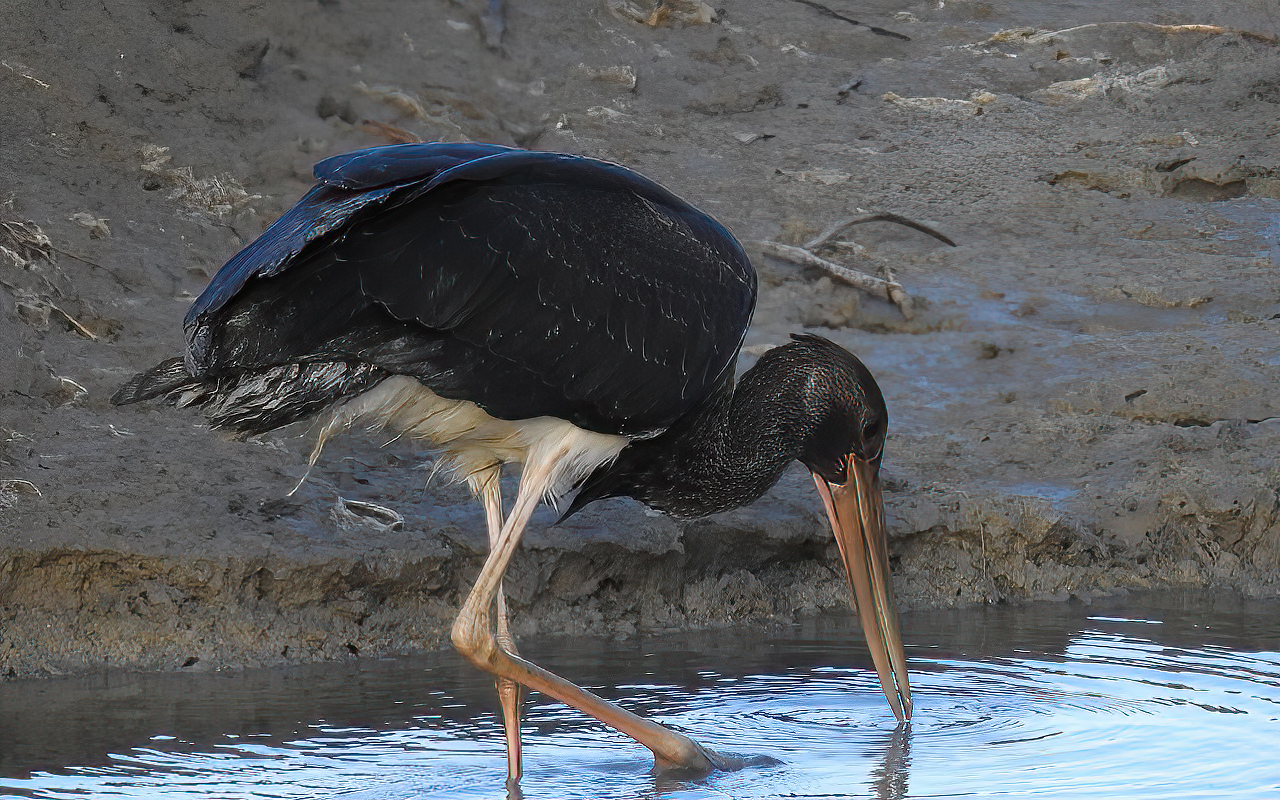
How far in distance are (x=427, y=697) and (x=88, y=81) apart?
15.9 ft

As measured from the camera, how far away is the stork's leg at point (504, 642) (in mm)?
3664

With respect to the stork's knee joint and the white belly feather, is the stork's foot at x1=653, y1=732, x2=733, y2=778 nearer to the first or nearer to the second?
the stork's knee joint

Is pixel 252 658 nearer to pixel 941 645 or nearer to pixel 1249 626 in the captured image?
pixel 941 645

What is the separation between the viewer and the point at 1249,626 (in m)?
4.93

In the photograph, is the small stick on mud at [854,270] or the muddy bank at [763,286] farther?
the small stick on mud at [854,270]

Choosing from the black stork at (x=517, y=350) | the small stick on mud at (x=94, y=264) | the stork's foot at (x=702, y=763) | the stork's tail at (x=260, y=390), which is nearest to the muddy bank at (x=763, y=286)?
the small stick on mud at (x=94, y=264)

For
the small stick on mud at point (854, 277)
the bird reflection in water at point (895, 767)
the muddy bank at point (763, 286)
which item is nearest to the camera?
the bird reflection in water at point (895, 767)

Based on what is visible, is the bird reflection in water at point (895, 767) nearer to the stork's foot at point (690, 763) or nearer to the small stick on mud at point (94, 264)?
the stork's foot at point (690, 763)

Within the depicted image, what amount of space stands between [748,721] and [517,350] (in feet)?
4.01

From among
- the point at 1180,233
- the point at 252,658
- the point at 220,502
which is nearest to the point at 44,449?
the point at 220,502

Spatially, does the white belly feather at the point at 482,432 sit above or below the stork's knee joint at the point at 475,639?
above

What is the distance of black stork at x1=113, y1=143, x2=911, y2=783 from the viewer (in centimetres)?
353

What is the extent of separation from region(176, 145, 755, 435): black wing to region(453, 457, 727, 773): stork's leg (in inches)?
12.6

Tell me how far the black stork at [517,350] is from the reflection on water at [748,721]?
186 mm
